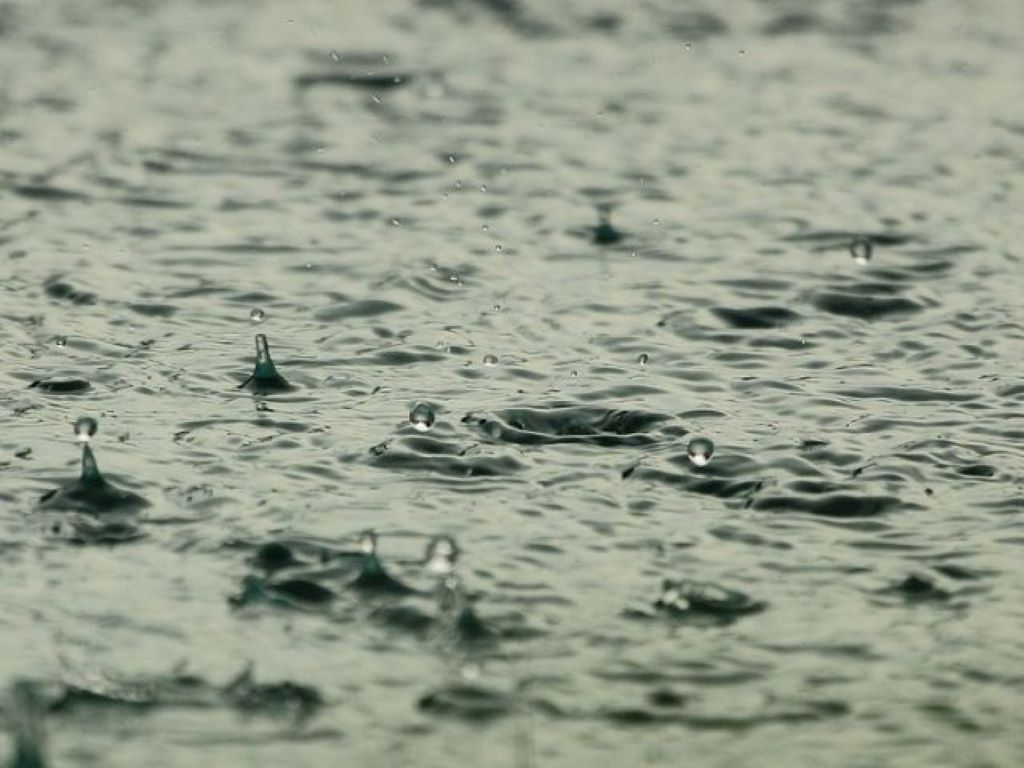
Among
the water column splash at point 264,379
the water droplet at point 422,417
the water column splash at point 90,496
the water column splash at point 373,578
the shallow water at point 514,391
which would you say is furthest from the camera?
the water column splash at point 264,379

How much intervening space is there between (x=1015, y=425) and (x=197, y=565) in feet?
8.44

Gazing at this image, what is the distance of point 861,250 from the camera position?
26.9 feet

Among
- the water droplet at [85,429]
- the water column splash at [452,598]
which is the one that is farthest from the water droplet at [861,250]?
the water droplet at [85,429]

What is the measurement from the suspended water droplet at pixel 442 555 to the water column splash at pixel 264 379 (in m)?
1.39

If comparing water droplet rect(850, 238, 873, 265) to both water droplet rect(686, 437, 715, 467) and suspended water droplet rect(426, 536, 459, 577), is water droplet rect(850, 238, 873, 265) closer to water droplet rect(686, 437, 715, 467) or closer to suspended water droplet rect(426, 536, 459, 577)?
water droplet rect(686, 437, 715, 467)

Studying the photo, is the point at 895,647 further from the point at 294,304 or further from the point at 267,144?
the point at 267,144

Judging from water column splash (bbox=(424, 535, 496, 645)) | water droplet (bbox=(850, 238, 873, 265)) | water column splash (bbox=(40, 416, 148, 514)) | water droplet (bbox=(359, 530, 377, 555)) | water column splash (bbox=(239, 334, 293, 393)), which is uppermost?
water droplet (bbox=(850, 238, 873, 265))

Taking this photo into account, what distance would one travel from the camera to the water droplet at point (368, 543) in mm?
5363

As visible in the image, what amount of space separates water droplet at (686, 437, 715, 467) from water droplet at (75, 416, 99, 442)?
1.73 m

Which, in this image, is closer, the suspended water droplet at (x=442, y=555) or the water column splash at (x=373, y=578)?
the water column splash at (x=373, y=578)

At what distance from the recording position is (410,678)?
4762 mm

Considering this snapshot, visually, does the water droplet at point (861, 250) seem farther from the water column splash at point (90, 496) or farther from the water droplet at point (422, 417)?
the water column splash at point (90, 496)

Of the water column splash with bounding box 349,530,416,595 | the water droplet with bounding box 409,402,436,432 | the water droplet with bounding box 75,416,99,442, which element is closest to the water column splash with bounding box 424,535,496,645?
the water column splash with bounding box 349,530,416,595

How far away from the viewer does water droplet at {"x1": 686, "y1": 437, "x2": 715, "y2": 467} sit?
20.0 ft
